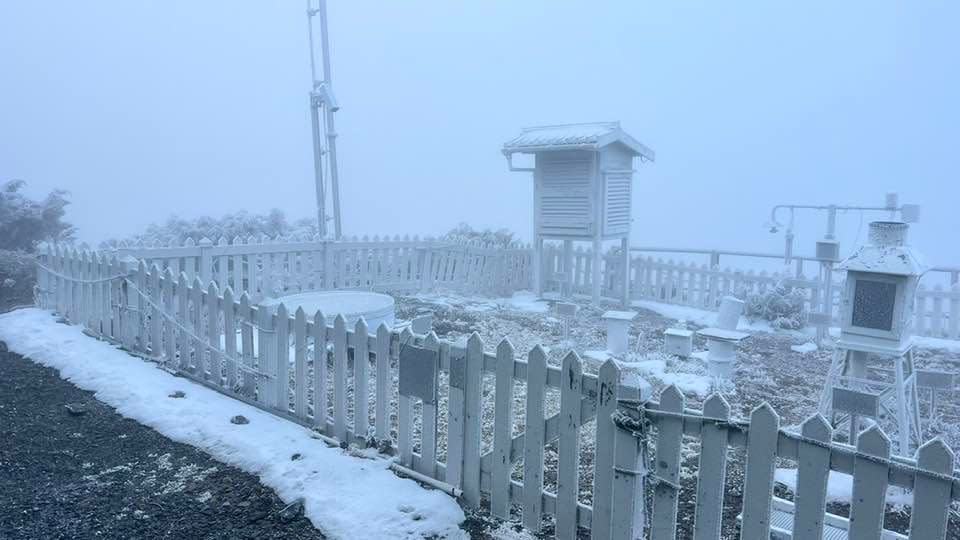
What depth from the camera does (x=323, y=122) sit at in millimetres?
14711

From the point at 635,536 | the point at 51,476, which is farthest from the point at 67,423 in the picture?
the point at 635,536

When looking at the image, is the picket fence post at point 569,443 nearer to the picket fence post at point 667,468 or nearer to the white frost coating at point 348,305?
the picket fence post at point 667,468

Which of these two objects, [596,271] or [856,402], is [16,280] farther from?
[856,402]

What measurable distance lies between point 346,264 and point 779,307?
8080 mm

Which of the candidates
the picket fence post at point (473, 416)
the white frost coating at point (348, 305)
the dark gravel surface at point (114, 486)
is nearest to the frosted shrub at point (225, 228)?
the white frost coating at point (348, 305)

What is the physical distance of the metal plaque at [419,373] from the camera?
4.34m

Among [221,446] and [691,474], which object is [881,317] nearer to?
[691,474]

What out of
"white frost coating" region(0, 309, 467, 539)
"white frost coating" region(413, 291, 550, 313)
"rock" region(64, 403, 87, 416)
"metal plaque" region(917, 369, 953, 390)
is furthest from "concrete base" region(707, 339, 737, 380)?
"rock" region(64, 403, 87, 416)

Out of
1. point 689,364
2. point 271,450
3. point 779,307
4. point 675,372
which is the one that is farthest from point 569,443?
point 779,307

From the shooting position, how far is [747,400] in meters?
6.77

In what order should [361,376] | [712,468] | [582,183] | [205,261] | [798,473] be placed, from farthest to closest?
[582,183], [205,261], [361,376], [712,468], [798,473]

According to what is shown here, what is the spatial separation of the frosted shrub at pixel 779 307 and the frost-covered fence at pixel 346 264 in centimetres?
508

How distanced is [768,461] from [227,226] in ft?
49.0

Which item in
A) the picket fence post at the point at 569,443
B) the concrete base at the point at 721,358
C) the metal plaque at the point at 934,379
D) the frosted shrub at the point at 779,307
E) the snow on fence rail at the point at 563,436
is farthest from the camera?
the frosted shrub at the point at 779,307
